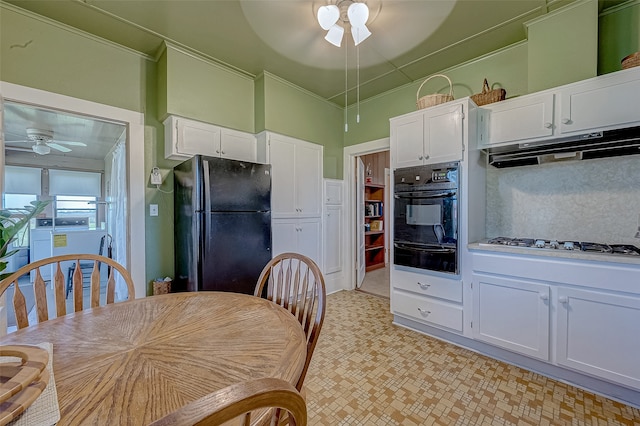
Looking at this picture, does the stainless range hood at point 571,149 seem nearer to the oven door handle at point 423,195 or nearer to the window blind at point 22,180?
the oven door handle at point 423,195

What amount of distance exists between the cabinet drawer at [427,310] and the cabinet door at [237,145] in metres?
2.19

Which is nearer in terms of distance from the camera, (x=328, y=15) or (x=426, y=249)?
(x=328, y=15)

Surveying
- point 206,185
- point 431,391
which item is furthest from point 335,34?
point 431,391

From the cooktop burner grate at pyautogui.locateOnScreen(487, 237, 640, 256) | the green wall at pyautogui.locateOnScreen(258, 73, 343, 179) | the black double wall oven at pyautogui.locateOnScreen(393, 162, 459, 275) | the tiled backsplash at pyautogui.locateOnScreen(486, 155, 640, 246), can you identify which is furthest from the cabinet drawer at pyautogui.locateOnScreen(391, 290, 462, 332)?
the green wall at pyautogui.locateOnScreen(258, 73, 343, 179)

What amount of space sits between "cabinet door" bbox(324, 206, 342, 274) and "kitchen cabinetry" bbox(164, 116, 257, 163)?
1349 mm

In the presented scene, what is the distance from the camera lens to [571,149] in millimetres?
2004

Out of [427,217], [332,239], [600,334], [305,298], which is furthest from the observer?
[332,239]

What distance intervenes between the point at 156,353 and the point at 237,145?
95.3 inches

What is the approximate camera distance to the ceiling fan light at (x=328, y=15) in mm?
1701

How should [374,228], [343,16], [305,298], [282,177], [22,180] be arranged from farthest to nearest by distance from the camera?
1. [374,228]
2. [22,180]
3. [282,177]
4. [343,16]
5. [305,298]

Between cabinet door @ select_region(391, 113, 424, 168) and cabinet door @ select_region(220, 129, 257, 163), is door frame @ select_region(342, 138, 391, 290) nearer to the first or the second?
cabinet door @ select_region(391, 113, 424, 168)

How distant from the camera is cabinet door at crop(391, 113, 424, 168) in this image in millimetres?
2426

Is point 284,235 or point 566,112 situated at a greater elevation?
point 566,112

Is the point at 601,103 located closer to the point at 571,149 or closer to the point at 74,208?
the point at 571,149
